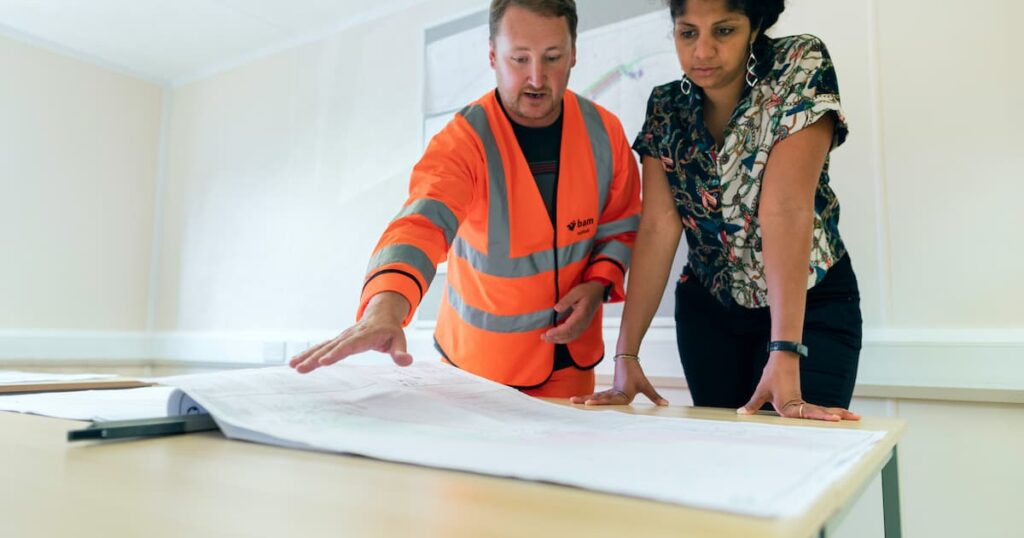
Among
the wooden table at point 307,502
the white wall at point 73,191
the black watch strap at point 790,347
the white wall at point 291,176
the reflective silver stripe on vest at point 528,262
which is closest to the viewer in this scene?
the wooden table at point 307,502

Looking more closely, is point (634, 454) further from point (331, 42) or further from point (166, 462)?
point (331, 42)

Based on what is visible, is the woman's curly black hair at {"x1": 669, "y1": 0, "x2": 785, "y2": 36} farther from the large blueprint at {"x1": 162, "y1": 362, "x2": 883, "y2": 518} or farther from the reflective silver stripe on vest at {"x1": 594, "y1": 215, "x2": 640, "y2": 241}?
the large blueprint at {"x1": 162, "y1": 362, "x2": 883, "y2": 518}

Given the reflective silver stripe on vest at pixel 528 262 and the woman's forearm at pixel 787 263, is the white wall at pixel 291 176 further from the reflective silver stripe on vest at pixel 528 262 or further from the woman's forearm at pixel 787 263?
the woman's forearm at pixel 787 263

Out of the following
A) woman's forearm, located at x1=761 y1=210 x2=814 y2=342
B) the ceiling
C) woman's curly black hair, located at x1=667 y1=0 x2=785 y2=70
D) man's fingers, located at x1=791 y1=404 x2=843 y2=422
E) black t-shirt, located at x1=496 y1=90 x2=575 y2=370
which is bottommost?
man's fingers, located at x1=791 y1=404 x2=843 y2=422

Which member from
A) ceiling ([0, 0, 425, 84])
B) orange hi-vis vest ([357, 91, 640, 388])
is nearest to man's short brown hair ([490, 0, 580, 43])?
orange hi-vis vest ([357, 91, 640, 388])

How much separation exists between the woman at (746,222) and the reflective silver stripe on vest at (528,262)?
131mm

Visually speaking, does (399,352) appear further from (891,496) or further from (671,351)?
(671,351)

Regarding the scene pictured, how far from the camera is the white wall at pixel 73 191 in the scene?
3004mm

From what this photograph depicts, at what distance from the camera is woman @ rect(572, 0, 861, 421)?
1.00 meters

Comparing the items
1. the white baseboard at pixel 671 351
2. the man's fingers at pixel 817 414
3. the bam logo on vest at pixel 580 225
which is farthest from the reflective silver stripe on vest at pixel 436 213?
the white baseboard at pixel 671 351

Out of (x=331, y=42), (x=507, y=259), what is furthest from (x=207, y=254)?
(x=507, y=259)

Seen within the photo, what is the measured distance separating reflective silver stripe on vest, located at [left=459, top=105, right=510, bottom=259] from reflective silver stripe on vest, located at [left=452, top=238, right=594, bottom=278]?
0.02 meters

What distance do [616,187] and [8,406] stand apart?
3.49 ft

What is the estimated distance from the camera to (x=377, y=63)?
8.86ft
